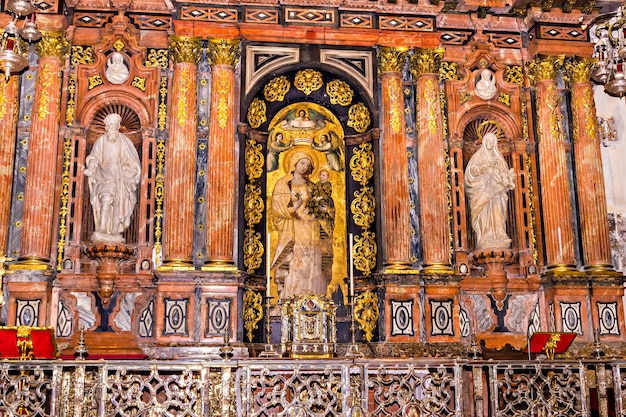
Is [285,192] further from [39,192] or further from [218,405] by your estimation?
[218,405]

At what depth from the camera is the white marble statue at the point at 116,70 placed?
15109 mm

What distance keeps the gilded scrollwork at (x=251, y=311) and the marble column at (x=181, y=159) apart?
1.33m

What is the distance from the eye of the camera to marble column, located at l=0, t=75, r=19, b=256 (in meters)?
13.8

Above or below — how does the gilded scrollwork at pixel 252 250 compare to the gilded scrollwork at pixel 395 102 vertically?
below

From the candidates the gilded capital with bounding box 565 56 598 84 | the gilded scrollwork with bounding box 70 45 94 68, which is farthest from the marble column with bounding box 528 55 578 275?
the gilded scrollwork with bounding box 70 45 94 68

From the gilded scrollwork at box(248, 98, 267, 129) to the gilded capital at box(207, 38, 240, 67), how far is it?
3.27 feet

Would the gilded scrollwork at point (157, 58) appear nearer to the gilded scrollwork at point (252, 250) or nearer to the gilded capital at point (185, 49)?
the gilded capital at point (185, 49)

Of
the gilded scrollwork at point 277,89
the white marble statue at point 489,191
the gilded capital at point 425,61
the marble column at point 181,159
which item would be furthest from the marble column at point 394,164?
the marble column at point 181,159

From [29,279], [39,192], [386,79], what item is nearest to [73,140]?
[39,192]

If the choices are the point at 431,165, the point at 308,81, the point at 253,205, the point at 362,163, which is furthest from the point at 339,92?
the point at 253,205

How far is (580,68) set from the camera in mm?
15930

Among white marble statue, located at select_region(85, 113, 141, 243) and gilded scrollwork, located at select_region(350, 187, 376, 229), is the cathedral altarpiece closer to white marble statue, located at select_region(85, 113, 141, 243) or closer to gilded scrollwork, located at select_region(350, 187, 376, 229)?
gilded scrollwork, located at select_region(350, 187, 376, 229)

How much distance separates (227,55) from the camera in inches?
588

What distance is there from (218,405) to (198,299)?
4.65m
